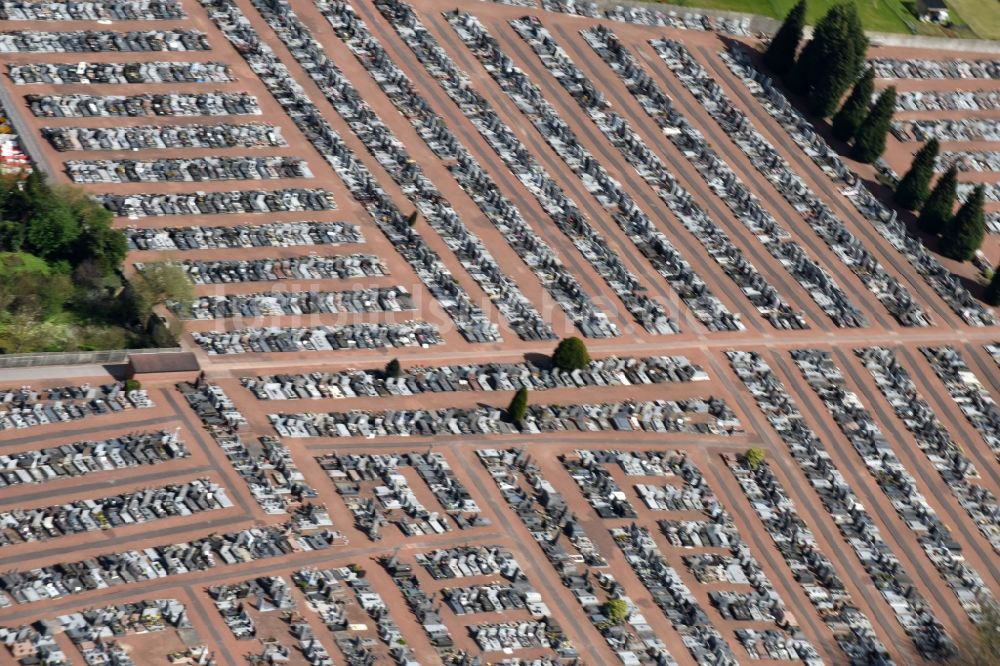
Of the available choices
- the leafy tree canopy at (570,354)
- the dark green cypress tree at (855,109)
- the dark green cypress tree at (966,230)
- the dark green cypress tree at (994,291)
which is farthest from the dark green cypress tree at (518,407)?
the dark green cypress tree at (855,109)

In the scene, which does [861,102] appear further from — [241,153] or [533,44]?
[241,153]

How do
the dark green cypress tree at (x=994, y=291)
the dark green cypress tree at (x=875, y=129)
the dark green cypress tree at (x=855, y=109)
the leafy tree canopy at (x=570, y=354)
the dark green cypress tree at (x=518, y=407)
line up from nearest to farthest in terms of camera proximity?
the dark green cypress tree at (x=518, y=407) < the leafy tree canopy at (x=570, y=354) < the dark green cypress tree at (x=994, y=291) < the dark green cypress tree at (x=875, y=129) < the dark green cypress tree at (x=855, y=109)

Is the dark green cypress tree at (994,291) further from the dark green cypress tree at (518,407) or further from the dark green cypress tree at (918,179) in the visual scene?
the dark green cypress tree at (518,407)

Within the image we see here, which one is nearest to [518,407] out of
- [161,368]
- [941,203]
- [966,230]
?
[161,368]

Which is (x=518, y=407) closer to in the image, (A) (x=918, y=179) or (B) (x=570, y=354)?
(B) (x=570, y=354)

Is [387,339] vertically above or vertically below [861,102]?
below

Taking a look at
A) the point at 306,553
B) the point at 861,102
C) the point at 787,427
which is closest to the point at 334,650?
the point at 306,553

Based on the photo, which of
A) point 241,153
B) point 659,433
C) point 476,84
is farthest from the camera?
point 476,84
